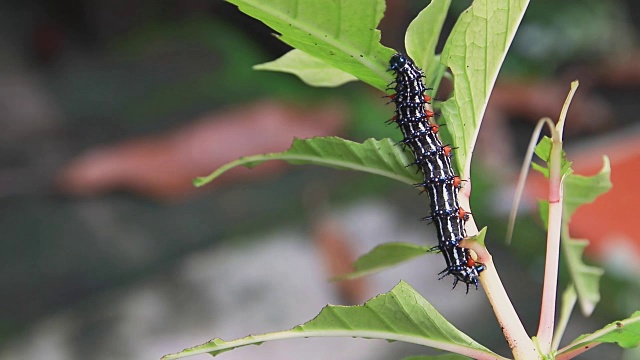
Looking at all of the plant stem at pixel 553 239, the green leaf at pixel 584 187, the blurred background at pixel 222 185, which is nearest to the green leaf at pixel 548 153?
the plant stem at pixel 553 239

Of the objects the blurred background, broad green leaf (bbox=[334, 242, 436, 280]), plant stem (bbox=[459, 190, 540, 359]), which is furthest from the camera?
the blurred background

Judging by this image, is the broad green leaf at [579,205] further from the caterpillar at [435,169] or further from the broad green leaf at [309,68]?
the broad green leaf at [309,68]

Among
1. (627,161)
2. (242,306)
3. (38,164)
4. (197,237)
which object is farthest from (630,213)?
(38,164)

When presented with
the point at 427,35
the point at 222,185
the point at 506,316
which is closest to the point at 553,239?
the point at 506,316

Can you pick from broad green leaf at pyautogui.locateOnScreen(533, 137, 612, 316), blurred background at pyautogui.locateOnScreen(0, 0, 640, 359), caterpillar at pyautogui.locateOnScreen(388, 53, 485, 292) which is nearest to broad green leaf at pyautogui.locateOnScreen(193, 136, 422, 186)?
caterpillar at pyautogui.locateOnScreen(388, 53, 485, 292)

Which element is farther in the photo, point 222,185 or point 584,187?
point 222,185

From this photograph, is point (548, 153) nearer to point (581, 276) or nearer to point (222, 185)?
point (581, 276)

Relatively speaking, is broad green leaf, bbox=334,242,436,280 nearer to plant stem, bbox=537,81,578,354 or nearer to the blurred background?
plant stem, bbox=537,81,578,354
